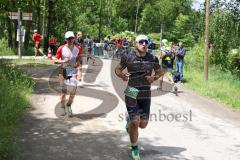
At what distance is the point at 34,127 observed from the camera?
1038 centimetres

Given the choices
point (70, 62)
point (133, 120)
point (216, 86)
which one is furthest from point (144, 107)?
point (216, 86)

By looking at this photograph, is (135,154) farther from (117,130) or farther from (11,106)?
(11,106)

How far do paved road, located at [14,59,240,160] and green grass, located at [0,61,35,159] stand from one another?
0.74ft

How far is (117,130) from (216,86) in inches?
424

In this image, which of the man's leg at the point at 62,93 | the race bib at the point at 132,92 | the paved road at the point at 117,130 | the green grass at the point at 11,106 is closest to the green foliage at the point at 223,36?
the paved road at the point at 117,130

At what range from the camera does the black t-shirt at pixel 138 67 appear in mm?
8188

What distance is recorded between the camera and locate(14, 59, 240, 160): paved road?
8.59 metres

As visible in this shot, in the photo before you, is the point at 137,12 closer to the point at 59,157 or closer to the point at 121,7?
the point at 121,7

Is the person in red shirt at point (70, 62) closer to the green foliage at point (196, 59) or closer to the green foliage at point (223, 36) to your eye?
the green foliage at point (196, 59)

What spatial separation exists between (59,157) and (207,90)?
1205 cm

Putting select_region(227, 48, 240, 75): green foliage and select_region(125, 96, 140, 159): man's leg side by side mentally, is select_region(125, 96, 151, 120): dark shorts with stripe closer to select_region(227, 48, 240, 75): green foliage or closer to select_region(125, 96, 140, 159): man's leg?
select_region(125, 96, 140, 159): man's leg

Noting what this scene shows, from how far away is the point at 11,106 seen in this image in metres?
11.0

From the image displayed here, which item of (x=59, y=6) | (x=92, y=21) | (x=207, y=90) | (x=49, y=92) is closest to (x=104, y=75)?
(x=207, y=90)

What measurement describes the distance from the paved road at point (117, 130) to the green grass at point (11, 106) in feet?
0.74
